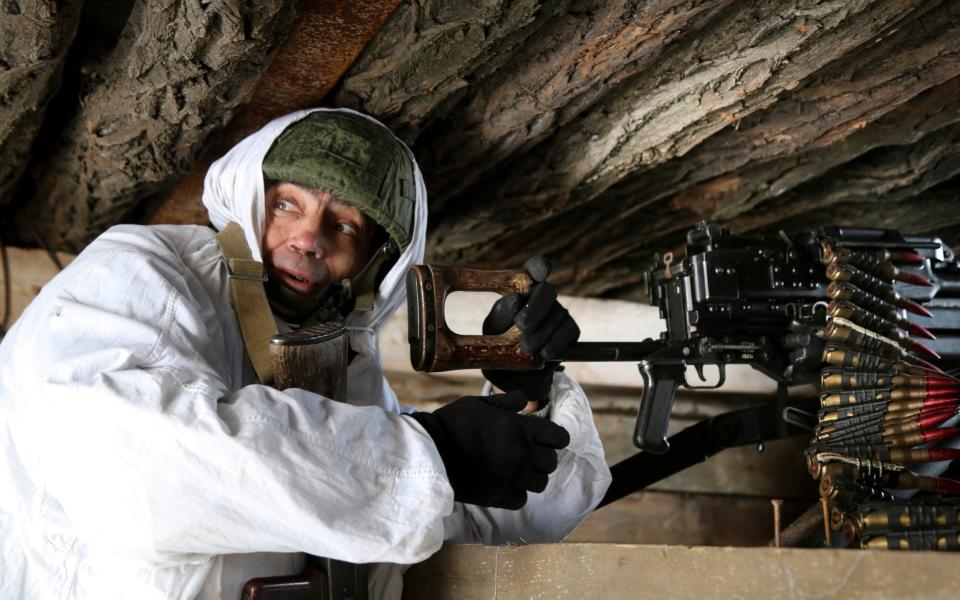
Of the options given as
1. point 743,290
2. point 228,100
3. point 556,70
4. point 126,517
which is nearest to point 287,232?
point 228,100

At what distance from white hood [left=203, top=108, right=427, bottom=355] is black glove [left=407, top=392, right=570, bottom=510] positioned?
0.57 meters

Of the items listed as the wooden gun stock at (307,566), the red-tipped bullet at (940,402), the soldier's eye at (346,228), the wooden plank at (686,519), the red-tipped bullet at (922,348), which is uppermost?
the soldier's eye at (346,228)

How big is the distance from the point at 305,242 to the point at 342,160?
0.64 ft

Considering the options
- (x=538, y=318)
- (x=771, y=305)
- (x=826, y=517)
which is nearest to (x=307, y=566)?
(x=538, y=318)

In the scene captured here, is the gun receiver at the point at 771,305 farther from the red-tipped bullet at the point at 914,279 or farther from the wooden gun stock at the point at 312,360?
the wooden gun stock at the point at 312,360

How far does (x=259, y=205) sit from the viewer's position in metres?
1.88

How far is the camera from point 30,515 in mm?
1486

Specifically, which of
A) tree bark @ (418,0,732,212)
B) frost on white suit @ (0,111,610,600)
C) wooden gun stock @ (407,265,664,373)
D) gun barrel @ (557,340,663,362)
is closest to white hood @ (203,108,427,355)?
tree bark @ (418,0,732,212)

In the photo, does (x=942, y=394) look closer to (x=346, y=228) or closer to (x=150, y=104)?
(x=346, y=228)

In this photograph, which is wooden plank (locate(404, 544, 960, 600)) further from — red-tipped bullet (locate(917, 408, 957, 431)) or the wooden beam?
the wooden beam

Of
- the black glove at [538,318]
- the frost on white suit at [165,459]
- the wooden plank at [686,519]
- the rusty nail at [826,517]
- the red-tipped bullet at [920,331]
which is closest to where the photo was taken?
the frost on white suit at [165,459]

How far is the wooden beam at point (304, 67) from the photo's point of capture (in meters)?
1.62

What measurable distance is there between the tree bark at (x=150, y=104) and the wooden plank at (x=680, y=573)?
100 centimetres

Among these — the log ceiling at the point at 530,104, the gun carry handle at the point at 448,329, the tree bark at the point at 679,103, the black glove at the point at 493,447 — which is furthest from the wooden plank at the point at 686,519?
the black glove at the point at 493,447
